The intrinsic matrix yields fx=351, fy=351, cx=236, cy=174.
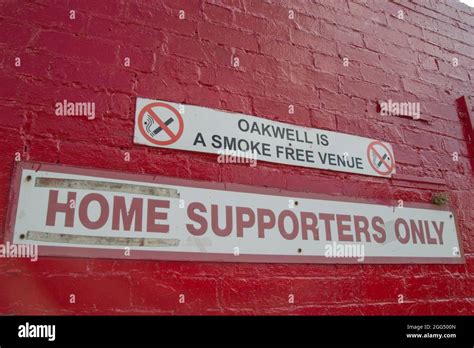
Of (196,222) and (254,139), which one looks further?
(254,139)

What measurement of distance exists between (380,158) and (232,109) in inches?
35.6

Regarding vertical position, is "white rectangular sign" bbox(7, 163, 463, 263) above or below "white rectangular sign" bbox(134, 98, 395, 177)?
below

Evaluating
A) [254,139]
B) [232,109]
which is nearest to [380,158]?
[254,139]

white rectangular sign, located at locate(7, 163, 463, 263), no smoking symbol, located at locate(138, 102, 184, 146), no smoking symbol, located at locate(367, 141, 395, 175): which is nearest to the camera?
white rectangular sign, located at locate(7, 163, 463, 263)

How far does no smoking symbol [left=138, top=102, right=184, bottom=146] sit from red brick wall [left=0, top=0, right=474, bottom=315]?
0.05 meters

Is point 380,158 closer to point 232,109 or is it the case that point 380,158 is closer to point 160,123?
point 232,109

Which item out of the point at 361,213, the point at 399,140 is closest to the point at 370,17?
the point at 399,140

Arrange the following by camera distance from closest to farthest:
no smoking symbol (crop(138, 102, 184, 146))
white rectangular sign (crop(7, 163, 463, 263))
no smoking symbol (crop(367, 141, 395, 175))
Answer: white rectangular sign (crop(7, 163, 463, 263)) → no smoking symbol (crop(138, 102, 184, 146)) → no smoking symbol (crop(367, 141, 395, 175))

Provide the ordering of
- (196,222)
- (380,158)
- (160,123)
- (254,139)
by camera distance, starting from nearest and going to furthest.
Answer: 1. (196,222)
2. (160,123)
3. (254,139)
4. (380,158)

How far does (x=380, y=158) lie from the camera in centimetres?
199

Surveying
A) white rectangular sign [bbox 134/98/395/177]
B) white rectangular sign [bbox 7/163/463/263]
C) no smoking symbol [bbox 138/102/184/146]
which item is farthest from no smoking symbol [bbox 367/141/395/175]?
no smoking symbol [bbox 138/102/184/146]

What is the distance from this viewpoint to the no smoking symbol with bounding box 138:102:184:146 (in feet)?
5.01

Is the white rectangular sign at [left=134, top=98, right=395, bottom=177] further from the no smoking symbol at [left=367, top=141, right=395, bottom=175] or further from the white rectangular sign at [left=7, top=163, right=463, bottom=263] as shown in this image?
the white rectangular sign at [left=7, top=163, right=463, bottom=263]
